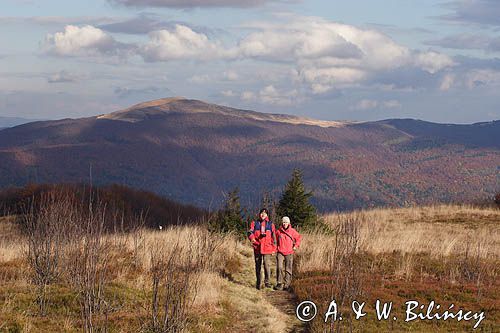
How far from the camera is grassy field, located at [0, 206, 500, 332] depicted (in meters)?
9.67

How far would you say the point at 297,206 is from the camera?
22.7 meters

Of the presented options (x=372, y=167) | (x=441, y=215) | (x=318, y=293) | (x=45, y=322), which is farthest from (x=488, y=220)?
(x=372, y=167)

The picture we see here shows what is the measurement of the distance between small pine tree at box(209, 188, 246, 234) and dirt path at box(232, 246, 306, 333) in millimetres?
3089

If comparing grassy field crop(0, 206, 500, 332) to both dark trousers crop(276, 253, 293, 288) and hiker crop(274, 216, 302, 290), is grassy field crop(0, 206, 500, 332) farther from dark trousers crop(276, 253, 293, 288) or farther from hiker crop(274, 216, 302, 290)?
hiker crop(274, 216, 302, 290)

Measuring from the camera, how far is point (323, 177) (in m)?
180

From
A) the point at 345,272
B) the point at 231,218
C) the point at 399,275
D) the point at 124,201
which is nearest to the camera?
the point at 345,272

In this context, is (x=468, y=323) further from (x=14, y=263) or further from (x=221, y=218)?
(x=221, y=218)

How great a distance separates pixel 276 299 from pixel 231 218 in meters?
8.37

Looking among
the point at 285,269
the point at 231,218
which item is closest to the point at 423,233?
the point at 231,218

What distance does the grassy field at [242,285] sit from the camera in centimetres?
967

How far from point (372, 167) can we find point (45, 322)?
191 m

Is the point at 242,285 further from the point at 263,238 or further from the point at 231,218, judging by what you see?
the point at 231,218

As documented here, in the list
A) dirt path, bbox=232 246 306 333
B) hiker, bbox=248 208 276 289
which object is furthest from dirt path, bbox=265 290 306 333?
hiker, bbox=248 208 276 289

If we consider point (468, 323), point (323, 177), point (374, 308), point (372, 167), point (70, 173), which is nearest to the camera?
point (468, 323)
